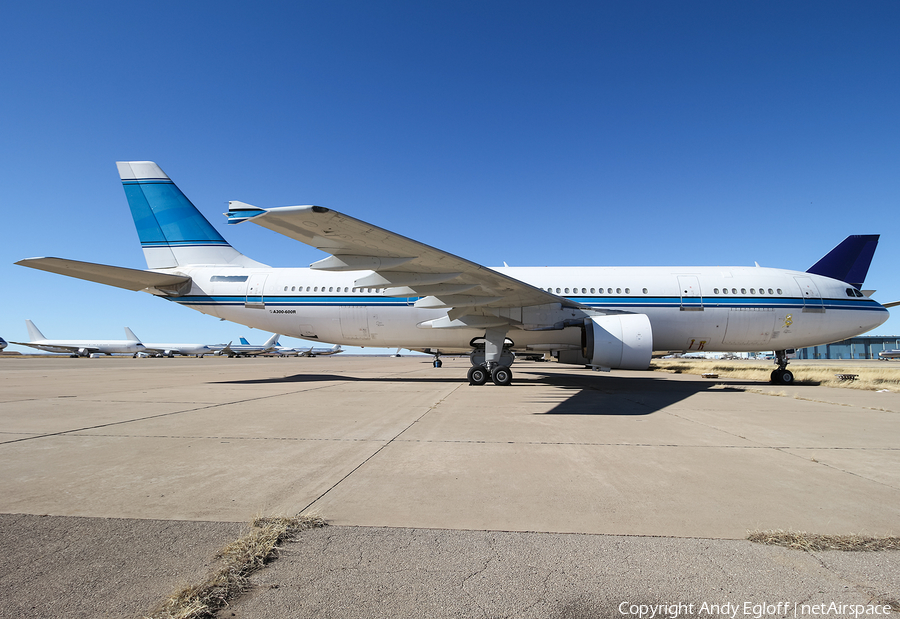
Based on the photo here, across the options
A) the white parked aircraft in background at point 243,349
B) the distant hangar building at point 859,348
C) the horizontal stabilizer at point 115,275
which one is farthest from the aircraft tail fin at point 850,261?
the distant hangar building at point 859,348

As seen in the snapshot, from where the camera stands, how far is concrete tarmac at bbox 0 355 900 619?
2059 millimetres

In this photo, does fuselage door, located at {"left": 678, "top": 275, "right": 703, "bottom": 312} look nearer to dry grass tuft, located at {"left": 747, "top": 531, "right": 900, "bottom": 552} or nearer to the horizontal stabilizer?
dry grass tuft, located at {"left": 747, "top": 531, "right": 900, "bottom": 552}

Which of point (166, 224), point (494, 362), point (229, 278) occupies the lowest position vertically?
point (494, 362)

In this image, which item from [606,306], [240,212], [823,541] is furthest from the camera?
[606,306]

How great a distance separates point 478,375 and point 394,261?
5.75 meters

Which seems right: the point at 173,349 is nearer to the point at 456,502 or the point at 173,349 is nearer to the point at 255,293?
the point at 255,293

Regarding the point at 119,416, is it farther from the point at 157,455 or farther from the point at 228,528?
the point at 228,528

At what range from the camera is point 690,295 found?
1341 centimetres

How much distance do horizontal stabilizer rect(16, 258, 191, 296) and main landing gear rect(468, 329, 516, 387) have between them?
32.2 feet

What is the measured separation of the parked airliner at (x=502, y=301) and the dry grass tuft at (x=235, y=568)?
28.6 ft

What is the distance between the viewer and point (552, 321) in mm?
11992

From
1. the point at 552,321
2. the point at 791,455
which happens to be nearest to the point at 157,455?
the point at 791,455

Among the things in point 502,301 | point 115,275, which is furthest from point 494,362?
point 115,275

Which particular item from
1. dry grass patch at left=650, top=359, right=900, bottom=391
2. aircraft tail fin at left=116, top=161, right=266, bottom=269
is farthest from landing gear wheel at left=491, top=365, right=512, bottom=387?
dry grass patch at left=650, top=359, right=900, bottom=391
